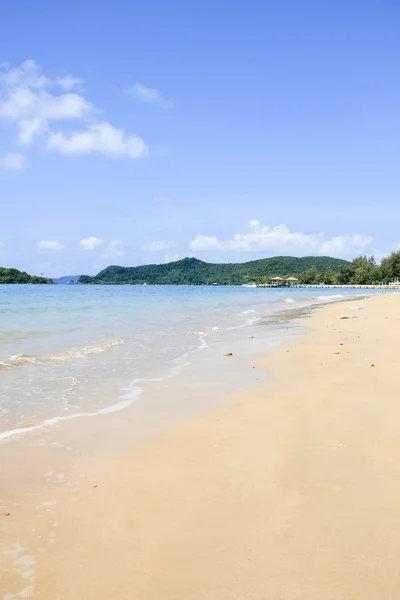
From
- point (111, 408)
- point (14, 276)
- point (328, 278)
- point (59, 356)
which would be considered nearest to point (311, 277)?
point (328, 278)

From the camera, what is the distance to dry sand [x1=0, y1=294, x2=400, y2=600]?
8.58ft

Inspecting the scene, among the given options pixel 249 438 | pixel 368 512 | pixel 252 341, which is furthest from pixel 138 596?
pixel 252 341

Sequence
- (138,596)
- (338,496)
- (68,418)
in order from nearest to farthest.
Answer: (138,596) → (338,496) → (68,418)

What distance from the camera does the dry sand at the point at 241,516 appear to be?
2615mm

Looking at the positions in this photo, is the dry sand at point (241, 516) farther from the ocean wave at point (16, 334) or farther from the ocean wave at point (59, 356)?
the ocean wave at point (16, 334)

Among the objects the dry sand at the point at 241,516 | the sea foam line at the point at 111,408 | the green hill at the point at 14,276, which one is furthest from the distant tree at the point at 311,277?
the dry sand at the point at 241,516

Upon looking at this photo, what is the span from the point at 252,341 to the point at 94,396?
737 centimetres

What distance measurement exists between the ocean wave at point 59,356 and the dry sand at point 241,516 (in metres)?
6.05

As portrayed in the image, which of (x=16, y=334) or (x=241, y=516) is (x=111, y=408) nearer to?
(x=241, y=516)

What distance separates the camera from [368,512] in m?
3.33

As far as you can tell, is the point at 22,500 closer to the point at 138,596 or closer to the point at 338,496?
the point at 138,596

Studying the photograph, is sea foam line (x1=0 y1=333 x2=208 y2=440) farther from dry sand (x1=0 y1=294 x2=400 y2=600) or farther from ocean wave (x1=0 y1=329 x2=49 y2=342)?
ocean wave (x1=0 y1=329 x2=49 y2=342)

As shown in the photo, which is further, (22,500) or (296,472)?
(296,472)

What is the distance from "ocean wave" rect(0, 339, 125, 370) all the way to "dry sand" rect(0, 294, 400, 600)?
6046mm
